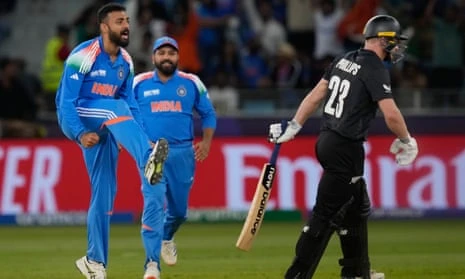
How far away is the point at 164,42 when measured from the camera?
545 inches

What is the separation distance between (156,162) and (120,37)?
1.28 m

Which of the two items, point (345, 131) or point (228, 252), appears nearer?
point (345, 131)

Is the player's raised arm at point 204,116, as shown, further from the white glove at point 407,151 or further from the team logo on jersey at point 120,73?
the white glove at point 407,151

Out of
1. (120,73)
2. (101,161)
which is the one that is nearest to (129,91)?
(120,73)

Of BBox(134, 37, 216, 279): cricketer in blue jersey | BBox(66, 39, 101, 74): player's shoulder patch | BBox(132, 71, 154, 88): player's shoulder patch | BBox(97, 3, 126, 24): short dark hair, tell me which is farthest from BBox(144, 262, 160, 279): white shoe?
BBox(132, 71, 154, 88): player's shoulder patch

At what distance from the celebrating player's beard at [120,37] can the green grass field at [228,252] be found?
248 cm

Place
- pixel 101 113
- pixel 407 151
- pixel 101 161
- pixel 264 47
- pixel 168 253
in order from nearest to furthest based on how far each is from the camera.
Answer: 1. pixel 407 151
2. pixel 101 113
3. pixel 101 161
4. pixel 168 253
5. pixel 264 47

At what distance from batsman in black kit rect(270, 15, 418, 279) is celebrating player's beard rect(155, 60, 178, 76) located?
3.22m

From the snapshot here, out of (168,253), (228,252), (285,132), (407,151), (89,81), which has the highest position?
(89,81)

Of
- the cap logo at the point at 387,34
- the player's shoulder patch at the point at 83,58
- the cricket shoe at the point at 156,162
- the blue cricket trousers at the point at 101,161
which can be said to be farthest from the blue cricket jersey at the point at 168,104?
the cap logo at the point at 387,34

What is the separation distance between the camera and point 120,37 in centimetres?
1150

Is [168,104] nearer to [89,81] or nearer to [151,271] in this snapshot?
[89,81]

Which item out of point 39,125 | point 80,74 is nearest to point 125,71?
point 80,74

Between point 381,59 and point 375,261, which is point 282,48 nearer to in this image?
point 375,261
